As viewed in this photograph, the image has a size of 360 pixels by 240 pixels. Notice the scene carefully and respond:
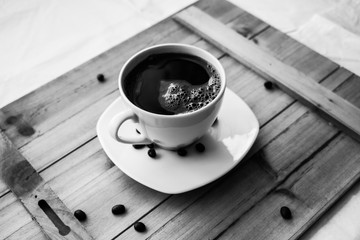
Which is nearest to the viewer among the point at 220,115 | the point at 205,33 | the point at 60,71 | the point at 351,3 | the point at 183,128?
the point at 183,128

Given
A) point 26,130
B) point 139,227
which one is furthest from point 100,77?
point 139,227

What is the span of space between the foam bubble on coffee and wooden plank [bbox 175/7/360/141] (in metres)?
0.26

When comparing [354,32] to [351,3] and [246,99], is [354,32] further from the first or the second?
[246,99]

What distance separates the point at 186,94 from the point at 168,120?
0.29 feet

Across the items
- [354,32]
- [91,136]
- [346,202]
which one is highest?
[91,136]

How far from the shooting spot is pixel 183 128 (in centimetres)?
74

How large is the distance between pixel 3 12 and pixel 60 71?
17.7 inches

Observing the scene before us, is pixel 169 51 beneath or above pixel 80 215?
above

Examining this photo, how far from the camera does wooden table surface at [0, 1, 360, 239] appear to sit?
76cm

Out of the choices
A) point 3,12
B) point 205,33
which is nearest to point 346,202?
point 205,33

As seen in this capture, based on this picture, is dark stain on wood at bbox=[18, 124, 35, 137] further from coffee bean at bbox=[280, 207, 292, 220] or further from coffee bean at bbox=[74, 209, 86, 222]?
coffee bean at bbox=[280, 207, 292, 220]

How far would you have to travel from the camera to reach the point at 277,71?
3.26 ft

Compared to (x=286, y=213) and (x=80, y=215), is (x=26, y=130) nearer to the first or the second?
(x=80, y=215)

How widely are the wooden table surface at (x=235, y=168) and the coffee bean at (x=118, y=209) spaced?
10 millimetres
